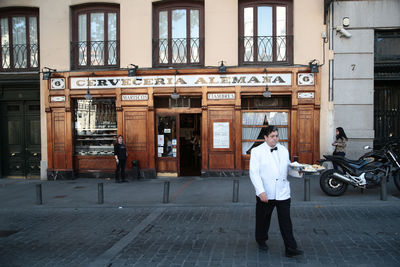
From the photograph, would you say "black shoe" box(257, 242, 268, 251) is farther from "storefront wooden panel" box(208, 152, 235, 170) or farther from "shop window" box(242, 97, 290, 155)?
"shop window" box(242, 97, 290, 155)

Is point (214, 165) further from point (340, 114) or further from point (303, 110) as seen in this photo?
point (340, 114)

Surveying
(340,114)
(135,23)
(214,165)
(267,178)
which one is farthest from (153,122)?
(267,178)

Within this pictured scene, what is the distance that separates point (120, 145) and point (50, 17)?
19.8 ft

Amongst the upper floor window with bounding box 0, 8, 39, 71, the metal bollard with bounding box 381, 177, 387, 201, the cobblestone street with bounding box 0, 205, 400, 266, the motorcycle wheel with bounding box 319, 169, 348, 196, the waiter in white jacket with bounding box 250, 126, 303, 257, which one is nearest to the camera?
the waiter in white jacket with bounding box 250, 126, 303, 257

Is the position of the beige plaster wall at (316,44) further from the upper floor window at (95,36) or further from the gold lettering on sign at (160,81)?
the upper floor window at (95,36)

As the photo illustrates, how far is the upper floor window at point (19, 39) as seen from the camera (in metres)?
12.9

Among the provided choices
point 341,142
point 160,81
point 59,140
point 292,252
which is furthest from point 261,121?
point 59,140

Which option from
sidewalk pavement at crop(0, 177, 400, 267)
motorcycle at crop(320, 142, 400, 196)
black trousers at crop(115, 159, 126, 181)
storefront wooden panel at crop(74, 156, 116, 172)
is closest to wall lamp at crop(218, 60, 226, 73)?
sidewalk pavement at crop(0, 177, 400, 267)

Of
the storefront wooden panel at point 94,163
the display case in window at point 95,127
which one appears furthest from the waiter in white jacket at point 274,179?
the display case in window at point 95,127

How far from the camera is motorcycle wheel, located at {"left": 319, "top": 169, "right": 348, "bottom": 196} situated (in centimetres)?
830

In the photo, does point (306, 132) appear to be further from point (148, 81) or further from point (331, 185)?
point (148, 81)

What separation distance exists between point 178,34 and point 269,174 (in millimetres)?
9087

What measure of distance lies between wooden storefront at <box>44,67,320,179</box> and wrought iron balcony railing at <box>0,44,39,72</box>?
4.60 ft

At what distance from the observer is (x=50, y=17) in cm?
1240
